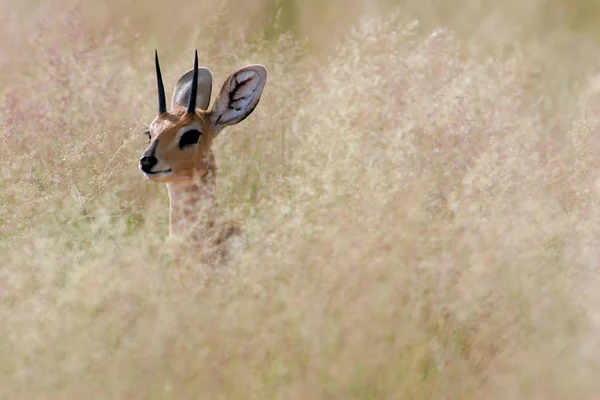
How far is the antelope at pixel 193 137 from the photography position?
15.2ft

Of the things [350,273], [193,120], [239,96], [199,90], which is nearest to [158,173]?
[193,120]

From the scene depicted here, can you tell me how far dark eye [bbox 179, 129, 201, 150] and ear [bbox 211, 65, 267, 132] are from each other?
254 mm

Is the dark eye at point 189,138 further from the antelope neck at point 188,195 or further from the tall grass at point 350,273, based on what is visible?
the tall grass at point 350,273

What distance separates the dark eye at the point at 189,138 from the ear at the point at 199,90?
444 millimetres

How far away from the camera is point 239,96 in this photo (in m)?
5.21

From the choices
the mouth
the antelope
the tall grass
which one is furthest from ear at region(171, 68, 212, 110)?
the mouth

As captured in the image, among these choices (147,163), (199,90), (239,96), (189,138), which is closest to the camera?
(147,163)

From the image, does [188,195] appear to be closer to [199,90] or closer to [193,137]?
[193,137]

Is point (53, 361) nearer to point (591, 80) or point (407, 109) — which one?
point (407, 109)

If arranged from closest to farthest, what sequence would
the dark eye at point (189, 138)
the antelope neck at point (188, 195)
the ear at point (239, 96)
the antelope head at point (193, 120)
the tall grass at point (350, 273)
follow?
the tall grass at point (350, 273) < the antelope neck at point (188, 195) < the antelope head at point (193, 120) < the dark eye at point (189, 138) < the ear at point (239, 96)

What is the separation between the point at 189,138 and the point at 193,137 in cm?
3

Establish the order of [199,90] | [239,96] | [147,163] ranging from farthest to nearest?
[199,90] < [239,96] < [147,163]

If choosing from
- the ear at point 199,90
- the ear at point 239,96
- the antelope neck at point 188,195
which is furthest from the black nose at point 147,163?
the ear at point 199,90

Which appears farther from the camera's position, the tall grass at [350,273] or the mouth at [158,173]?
the mouth at [158,173]
